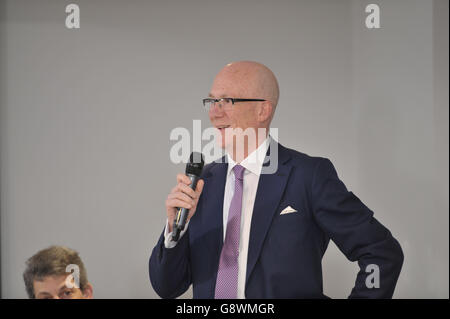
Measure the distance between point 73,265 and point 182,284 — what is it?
0.69 m

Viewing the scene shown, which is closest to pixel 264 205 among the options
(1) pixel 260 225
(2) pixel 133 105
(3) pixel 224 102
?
(1) pixel 260 225

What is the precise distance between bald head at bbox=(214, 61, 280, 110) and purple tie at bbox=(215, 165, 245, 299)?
375 mm

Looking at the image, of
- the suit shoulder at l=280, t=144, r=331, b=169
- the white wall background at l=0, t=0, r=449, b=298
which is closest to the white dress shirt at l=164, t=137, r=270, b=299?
the suit shoulder at l=280, t=144, r=331, b=169

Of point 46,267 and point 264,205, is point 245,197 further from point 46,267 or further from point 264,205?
point 46,267

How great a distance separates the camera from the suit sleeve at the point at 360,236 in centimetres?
168

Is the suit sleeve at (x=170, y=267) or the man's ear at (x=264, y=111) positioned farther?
the man's ear at (x=264, y=111)

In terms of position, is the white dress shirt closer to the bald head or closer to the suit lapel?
the suit lapel

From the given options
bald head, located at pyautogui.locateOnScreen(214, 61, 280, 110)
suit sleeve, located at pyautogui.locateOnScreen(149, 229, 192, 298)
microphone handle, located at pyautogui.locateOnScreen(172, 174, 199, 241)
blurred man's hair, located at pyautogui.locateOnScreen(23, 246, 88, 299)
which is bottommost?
blurred man's hair, located at pyautogui.locateOnScreen(23, 246, 88, 299)

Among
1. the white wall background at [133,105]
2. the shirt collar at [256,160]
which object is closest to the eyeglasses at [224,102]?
the shirt collar at [256,160]

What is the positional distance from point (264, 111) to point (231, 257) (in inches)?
21.9

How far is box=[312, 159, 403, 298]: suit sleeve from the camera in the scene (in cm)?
168

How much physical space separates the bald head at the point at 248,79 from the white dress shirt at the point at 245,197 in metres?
0.18

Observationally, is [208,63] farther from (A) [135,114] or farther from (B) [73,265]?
(B) [73,265]

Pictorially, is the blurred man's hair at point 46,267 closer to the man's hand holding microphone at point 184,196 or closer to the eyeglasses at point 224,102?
the man's hand holding microphone at point 184,196
